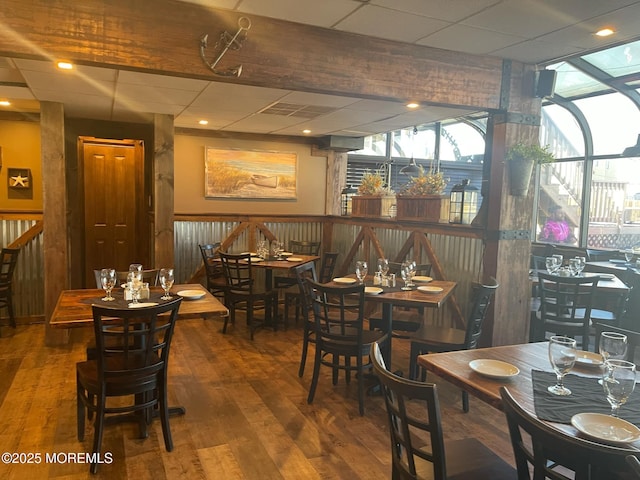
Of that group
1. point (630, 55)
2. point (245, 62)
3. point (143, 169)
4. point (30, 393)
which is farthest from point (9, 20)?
point (630, 55)

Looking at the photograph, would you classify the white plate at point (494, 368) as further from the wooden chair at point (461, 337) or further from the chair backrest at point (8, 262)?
the chair backrest at point (8, 262)

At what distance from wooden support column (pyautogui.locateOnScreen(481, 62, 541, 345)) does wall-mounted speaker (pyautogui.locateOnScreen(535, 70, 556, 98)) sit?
0.22 feet

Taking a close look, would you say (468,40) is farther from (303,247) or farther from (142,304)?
(303,247)

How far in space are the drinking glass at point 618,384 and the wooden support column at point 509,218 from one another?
269 cm

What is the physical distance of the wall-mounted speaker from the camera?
4.18 meters

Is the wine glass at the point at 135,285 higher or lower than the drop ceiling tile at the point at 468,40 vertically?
lower

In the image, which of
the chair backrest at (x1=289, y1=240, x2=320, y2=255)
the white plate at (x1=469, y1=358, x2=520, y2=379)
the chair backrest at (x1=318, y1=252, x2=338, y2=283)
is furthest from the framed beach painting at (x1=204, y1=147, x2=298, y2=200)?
the white plate at (x1=469, y1=358, x2=520, y2=379)

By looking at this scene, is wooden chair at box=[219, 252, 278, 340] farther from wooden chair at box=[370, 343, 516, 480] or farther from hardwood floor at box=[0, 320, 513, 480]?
wooden chair at box=[370, 343, 516, 480]

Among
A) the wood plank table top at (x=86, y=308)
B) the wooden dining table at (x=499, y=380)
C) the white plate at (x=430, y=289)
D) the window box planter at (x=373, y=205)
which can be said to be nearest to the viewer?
the wooden dining table at (x=499, y=380)

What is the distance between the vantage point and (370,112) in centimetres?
561

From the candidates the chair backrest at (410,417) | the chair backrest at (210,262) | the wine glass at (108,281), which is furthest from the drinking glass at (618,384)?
the chair backrest at (210,262)

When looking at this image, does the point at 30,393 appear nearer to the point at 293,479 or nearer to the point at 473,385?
the point at 293,479

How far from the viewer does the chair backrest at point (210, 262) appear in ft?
19.4

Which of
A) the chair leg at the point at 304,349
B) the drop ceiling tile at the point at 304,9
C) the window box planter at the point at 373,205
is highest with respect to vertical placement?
the drop ceiling tile at the point at 304,9
